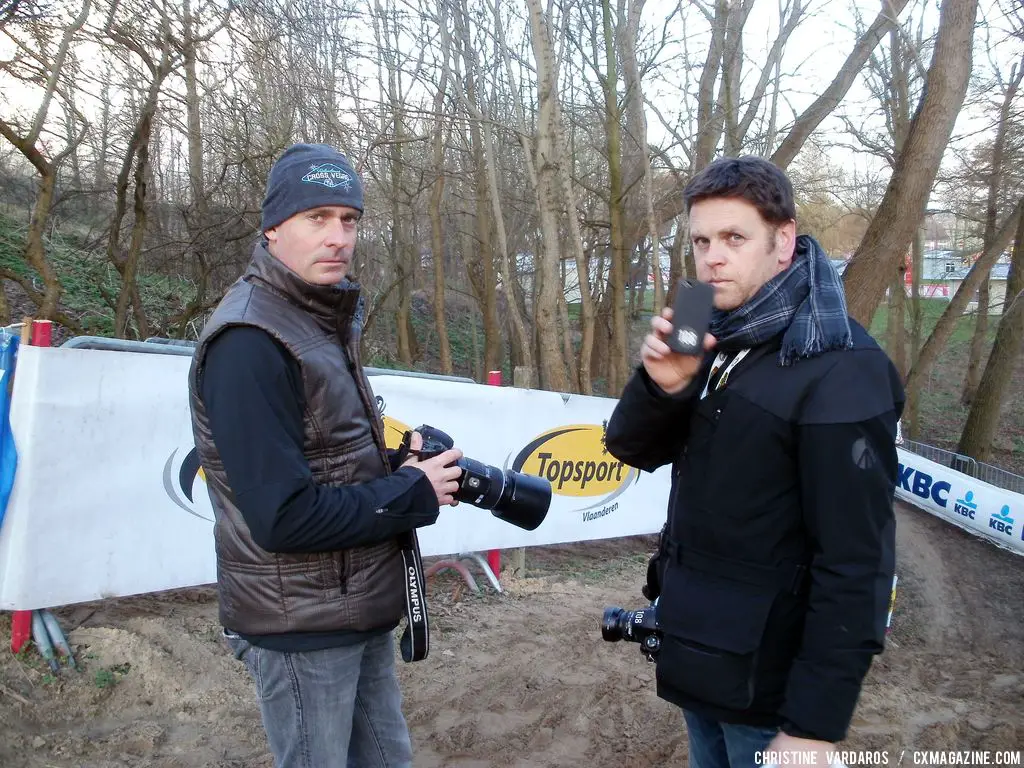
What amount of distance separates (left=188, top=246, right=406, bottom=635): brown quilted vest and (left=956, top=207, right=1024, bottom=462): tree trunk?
13.6 meters

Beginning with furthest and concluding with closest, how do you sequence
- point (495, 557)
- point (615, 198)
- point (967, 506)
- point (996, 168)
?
point (996, 168) < point (615, 198) < point (967, 506) < point (495, 557)

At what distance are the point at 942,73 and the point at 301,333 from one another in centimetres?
846

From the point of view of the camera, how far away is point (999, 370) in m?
13.2

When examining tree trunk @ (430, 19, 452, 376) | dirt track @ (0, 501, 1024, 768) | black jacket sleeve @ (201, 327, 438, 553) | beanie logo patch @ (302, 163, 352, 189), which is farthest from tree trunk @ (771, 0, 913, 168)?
black jacket sleeve @ (201, 327, 438, 553)

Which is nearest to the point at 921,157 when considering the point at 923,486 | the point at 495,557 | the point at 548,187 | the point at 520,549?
the point at 923,486

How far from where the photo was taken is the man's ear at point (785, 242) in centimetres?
192

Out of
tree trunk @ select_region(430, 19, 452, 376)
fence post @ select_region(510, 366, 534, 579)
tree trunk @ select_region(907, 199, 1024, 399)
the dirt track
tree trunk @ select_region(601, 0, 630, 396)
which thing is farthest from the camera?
tree trunk @ select_region(907, 199, 1024, 399)

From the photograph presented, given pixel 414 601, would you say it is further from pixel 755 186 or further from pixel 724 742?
pixel 755 186

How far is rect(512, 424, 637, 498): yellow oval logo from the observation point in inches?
223

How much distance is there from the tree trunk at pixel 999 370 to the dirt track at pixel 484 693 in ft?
29.6

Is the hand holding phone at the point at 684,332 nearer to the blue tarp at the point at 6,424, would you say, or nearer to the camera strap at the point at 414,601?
the camera strap at the point at 414,601

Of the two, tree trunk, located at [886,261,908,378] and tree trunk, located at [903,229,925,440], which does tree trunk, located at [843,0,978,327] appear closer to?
tree trunk, located at [903,229,925,440]

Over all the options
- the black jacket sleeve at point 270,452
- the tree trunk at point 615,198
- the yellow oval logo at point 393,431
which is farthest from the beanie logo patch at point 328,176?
the tree trunk at point 615,198

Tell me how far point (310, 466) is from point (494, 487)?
643mm
